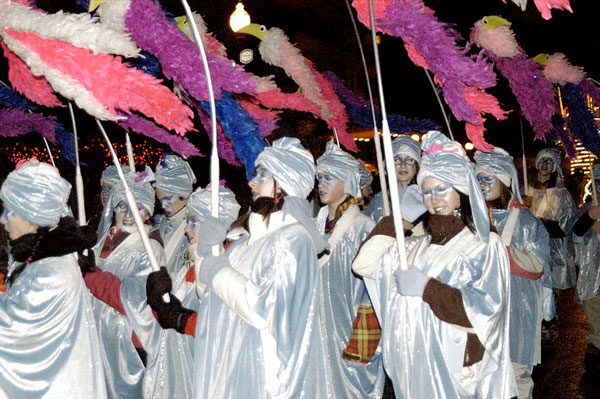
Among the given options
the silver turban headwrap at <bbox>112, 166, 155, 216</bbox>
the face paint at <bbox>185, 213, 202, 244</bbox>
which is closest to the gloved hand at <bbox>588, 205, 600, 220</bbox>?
the face paint at <bbox>185, 213, 202, 244</bbox>

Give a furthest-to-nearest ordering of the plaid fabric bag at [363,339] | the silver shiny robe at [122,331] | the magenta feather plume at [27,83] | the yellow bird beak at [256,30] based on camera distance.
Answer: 1. the yellow bird beak at [256,30]
2. the silver shiny robe at [122,331]
3. the plaid fabric bag at [363,339]
4. the magenta feather plume at [27,83]

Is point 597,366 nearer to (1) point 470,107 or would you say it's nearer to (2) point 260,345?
(1) point 470,107

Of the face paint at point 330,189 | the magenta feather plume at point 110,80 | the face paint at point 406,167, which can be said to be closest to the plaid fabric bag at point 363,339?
the face paint at point 330,189

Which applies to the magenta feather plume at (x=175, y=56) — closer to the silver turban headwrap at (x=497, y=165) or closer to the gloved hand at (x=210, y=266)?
the gloved hand at (x=210, y=266)

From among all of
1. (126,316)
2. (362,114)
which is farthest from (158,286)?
(362,114)

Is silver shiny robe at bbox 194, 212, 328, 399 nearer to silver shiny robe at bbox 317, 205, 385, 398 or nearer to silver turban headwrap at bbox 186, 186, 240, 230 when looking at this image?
silver turban headwrap at bbox 186, 186, 240, 230

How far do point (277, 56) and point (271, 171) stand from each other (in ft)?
8.77

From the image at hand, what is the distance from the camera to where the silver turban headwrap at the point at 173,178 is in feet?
24.8

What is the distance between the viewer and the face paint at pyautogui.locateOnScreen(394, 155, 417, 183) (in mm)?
7887

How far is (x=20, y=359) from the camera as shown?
4250mm

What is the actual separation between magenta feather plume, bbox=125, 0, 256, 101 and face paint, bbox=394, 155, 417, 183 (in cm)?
358

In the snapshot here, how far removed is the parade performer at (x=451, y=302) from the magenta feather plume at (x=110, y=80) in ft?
5.34

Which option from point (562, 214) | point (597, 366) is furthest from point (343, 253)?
point (562, 214)

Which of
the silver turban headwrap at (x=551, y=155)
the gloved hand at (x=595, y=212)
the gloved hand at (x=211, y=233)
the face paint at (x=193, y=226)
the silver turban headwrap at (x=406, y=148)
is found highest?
the silver turban headwrap at (x=551, y=155)
